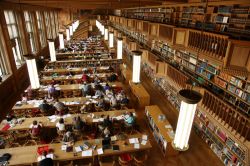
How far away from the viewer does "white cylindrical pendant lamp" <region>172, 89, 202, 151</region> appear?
106 inches

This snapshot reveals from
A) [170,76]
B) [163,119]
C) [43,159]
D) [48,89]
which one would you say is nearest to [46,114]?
[48,89]

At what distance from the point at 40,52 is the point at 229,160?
15.0 meters

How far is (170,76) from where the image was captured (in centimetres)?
845

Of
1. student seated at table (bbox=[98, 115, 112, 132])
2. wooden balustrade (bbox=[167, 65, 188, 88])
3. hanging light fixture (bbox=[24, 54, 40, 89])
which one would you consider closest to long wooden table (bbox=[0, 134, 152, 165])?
student seated at table (bbox=[98, 115, 112, 132])

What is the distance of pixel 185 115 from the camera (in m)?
2.80

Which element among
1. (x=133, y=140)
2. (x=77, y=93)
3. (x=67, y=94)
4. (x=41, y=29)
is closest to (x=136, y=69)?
(x=133, y=140)

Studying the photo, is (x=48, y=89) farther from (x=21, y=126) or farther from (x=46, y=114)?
(x=21, y=126)

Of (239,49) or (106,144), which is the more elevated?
(239,49)

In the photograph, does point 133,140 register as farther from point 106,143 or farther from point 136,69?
point 136,69

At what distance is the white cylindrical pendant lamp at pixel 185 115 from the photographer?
270 cm

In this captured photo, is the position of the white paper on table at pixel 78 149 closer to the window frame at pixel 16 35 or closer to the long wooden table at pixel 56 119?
the long wooden table at pixel 56 119

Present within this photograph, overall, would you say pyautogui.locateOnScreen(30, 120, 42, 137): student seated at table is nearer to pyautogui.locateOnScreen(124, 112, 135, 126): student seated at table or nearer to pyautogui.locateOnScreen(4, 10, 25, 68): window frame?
pyautogui.locateOnScreen(124, 112, 135, 126): student seated at table

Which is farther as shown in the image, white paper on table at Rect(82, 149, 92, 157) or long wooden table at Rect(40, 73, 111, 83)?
long wooden table at Rect(40, 73, 111, 83)

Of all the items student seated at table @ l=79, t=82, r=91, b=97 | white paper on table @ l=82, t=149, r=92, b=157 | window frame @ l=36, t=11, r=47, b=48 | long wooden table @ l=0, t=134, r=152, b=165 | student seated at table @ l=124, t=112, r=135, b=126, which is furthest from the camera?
window frame @ l=36, t=11, r=47, b=48
